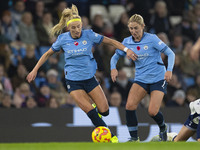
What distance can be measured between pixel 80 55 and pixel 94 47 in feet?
16.8

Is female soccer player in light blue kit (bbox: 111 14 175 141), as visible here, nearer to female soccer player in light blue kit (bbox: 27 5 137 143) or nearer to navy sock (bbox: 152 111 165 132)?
navy sock (bbox: 152 111 165 132)

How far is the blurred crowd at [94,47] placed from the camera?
1338 cm

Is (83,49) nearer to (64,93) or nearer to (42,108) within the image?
(42,108)

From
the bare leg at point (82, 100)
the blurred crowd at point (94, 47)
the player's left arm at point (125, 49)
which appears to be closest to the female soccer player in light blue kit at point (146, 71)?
the player's left arm at point (125, 49)

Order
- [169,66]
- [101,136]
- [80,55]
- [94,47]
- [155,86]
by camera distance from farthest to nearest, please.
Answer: [94,47]
[155,86]
[80,55]
[169,66]
[101,136]

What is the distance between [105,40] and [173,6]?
7.98m

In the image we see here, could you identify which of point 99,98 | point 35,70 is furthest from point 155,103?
point 35,70

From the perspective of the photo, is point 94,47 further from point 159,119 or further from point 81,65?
point 159,119

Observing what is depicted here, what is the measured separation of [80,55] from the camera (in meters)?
9.48

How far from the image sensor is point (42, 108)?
12.1 m

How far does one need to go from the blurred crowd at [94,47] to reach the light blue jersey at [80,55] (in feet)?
11.5

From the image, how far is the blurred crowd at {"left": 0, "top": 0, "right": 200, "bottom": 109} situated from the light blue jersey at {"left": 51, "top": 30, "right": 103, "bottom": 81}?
3.51 m

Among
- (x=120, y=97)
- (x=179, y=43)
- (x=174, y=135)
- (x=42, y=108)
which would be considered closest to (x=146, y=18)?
(x=179, y=43)

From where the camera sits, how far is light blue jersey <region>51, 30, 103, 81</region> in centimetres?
946
